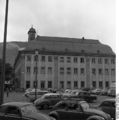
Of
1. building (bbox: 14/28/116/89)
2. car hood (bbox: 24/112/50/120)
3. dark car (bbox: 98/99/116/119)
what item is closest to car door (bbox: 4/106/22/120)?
car hood (bbox: 24/112/50/120)

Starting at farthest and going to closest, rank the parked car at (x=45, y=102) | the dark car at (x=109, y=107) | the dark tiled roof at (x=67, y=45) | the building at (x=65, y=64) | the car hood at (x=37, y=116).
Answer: the dark tiled roof at (x=67, y=45), the building at (x=65, y=64), the parked car at (x=45, y=102), the dark car at (x=109, y=107), the car hood at (x=37, y=116)

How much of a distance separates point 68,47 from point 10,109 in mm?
76426

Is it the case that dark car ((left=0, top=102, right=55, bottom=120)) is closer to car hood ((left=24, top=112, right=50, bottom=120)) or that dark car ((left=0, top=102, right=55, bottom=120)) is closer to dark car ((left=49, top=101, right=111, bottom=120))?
car hood ((left=24, top=112, right=50, bottom=120))

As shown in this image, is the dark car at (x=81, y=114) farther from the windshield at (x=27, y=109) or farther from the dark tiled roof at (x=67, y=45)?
the dark tiled roof at (x=67, y=45)

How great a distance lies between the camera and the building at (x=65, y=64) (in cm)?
8300

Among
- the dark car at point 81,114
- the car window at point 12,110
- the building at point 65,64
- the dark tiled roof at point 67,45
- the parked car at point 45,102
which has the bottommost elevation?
the parked car at point 45,102

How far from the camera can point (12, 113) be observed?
Result: 12.8 metres

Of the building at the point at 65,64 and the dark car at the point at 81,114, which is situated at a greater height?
the building at the point at 65,64

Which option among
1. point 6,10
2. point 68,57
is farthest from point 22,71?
point 6,10

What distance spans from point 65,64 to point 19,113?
245 ft

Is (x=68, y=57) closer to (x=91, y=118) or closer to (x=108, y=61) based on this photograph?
(x=108, y=61)

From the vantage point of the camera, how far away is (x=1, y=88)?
1483cm

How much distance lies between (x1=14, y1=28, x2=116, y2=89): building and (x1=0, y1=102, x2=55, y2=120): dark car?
68.4 metres

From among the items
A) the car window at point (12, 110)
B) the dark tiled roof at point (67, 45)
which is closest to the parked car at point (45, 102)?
the car window at point (12, 110)
